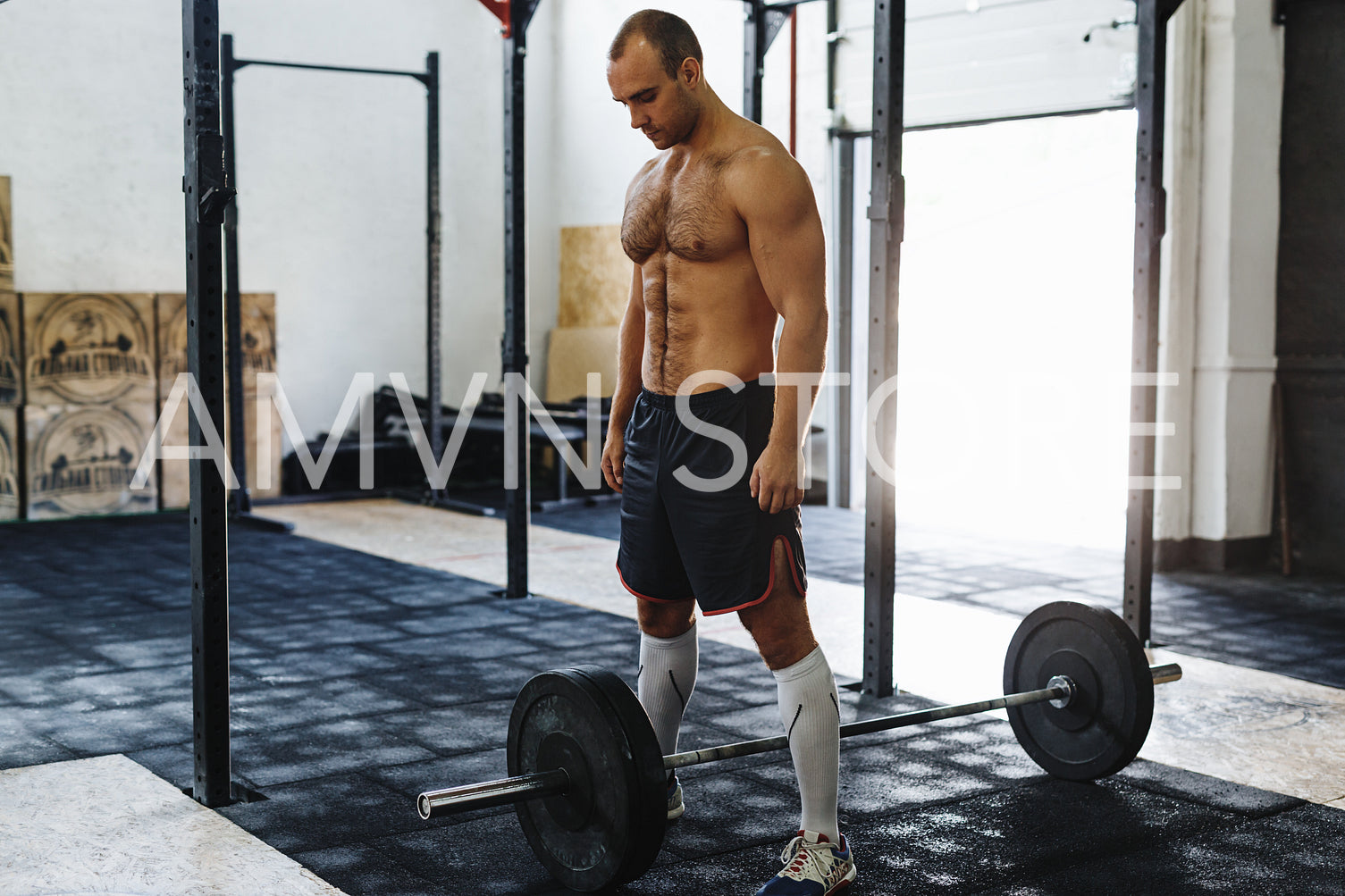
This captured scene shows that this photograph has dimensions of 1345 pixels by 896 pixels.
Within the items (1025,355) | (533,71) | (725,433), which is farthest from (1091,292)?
(725,433)

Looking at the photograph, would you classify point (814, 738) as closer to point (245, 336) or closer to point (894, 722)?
point (894, 722)

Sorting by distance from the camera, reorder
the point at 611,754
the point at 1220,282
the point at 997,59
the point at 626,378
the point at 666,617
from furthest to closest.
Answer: the point at 997,59
the point at 1220,282
the point at 626,378
the point at 666,617
the point at 611,754

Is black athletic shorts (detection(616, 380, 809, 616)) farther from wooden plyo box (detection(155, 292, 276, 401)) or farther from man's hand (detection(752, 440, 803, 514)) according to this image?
wooden plyo box (detection(155, 292, 276, 401))

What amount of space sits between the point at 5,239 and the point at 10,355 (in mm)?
578

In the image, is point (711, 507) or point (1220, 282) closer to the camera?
point (711, 507)

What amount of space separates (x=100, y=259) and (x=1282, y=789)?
6.23 meters

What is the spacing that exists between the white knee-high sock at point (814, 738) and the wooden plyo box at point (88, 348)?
5.51 metres

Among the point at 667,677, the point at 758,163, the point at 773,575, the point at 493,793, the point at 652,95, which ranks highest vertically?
the point at 652,95

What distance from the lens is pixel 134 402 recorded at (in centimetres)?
686

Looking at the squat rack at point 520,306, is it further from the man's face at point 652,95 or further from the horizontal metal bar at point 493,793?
the man's face at point 652,95

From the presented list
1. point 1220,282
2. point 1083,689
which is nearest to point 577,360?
point 1220,282

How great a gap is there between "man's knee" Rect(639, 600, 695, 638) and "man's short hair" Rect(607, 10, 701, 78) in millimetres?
906

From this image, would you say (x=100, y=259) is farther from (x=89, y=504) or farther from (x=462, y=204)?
(x=462, y=204)

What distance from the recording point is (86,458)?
6.77 meters
